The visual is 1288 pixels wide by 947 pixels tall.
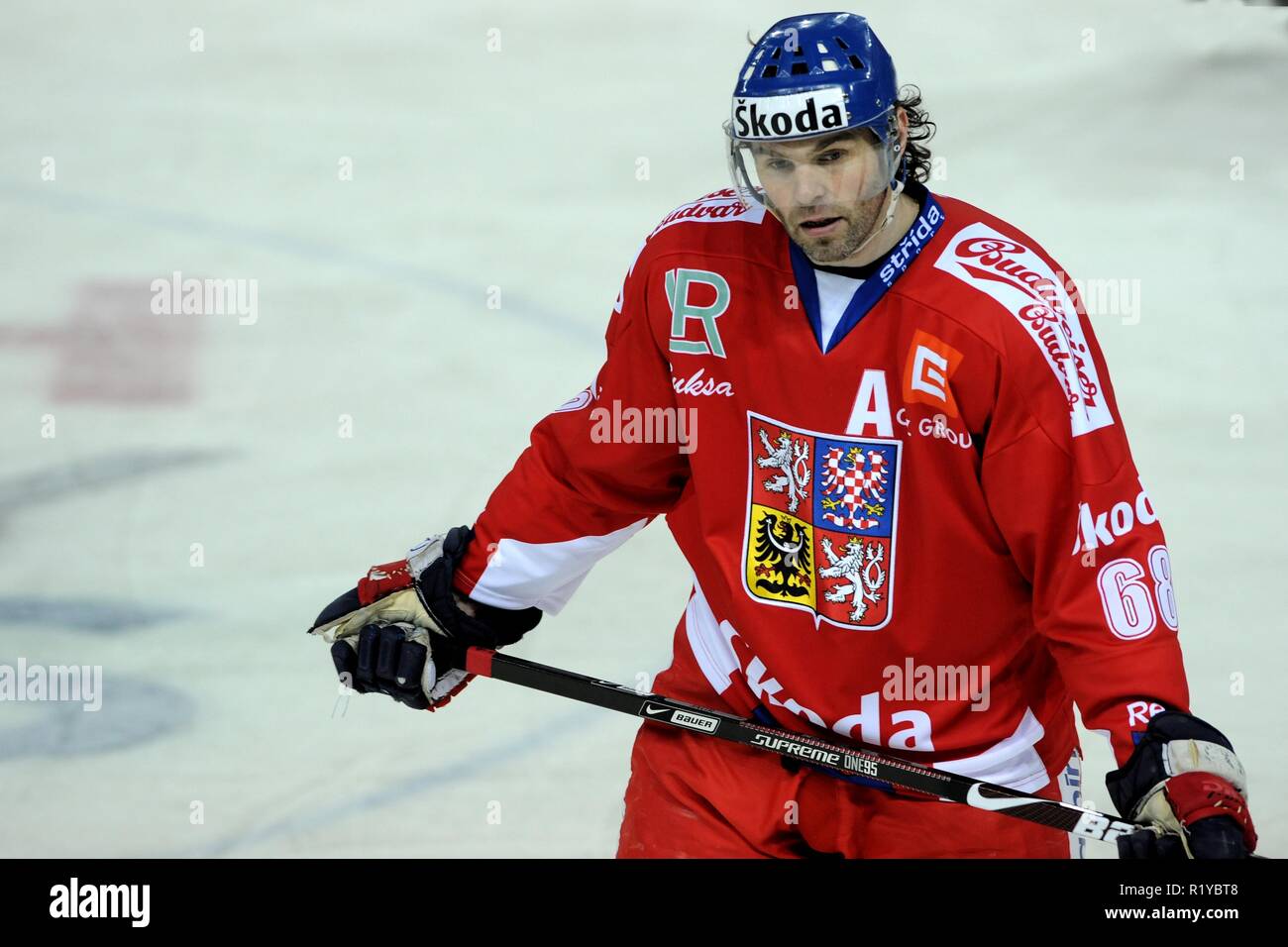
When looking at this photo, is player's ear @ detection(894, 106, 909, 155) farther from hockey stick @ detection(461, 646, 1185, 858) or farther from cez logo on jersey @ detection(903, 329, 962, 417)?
hockey stick @ detection(461, 646, 1185, 858)

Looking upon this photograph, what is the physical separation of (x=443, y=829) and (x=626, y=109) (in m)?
3.71

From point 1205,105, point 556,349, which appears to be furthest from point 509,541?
point 1205,105

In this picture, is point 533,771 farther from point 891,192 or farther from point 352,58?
point 352,58

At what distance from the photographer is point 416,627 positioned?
2979mm

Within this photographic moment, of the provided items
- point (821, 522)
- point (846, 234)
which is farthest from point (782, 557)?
point (846, 234)

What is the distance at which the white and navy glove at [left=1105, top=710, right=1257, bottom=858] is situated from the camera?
2.23m

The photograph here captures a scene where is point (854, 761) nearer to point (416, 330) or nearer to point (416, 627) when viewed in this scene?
point (416, 627)

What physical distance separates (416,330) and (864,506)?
3097 millimetres

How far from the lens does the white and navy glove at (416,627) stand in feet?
9.66

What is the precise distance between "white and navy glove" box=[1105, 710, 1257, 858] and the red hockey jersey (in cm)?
5

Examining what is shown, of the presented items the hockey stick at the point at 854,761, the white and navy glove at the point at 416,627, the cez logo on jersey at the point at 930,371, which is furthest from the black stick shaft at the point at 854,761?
the cez logo on jersey at the point at 930,371

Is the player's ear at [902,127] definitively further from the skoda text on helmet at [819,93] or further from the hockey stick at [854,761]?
the hockey stick at [854,761]

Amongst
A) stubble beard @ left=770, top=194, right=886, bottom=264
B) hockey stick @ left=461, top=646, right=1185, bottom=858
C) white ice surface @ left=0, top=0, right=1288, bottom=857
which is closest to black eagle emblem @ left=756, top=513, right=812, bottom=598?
hockey stick @ left=461, top=646, right=1185, bottom=858

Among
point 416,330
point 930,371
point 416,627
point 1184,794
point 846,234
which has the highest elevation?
point 416,330
